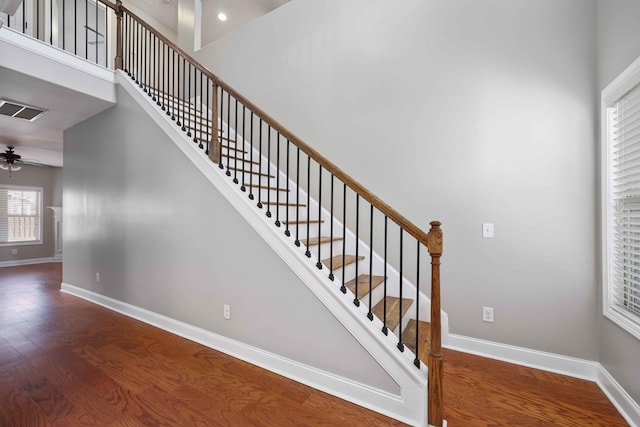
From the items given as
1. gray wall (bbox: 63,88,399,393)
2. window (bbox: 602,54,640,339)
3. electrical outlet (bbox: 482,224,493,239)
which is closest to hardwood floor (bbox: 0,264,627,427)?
gray wall (bbox: 63,88,399,393)

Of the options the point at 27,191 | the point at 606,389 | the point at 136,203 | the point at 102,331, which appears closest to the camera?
the point at 606,389

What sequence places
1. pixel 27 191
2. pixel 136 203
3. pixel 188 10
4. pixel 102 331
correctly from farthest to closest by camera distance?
pixel 27 191 → pixel 188 10 → pixel 136 203 → pixel 102 331

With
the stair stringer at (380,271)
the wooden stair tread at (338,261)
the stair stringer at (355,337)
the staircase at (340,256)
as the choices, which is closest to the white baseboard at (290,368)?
the stair stringer at (355,337)

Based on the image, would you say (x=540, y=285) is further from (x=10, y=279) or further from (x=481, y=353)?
(x=10, y=279)

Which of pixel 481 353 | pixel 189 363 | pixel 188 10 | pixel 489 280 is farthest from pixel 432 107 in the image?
pixel 188 10

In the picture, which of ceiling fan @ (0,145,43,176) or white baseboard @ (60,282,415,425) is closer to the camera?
white baseboard @ (60,282,415,425)

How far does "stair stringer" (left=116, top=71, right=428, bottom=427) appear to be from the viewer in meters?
1.62

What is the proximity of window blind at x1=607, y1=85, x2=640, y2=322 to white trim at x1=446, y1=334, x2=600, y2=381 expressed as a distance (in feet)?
1.82

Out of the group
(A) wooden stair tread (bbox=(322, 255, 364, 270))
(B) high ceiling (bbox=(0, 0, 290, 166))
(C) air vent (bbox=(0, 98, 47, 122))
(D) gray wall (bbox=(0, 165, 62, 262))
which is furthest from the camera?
(D) gray wall (bbox=(0, 165, 62, 262))

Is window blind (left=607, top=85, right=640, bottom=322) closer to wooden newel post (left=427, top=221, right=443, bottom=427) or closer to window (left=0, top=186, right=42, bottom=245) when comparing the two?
wooden newel post (left=427, top=221, right=443, bottom=427)

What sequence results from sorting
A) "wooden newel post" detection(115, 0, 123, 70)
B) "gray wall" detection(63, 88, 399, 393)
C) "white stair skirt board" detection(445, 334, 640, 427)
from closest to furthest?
"white stair skirt board" detection(445, 334, 640, 427) → "gray wall" detection(63, 88, 399, 393) → "wooden newel post" detection(115, 0, 123, 70)

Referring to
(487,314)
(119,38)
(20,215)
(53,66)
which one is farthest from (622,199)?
(20,215)

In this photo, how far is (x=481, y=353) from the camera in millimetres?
2365

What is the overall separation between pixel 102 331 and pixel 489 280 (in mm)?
3617
